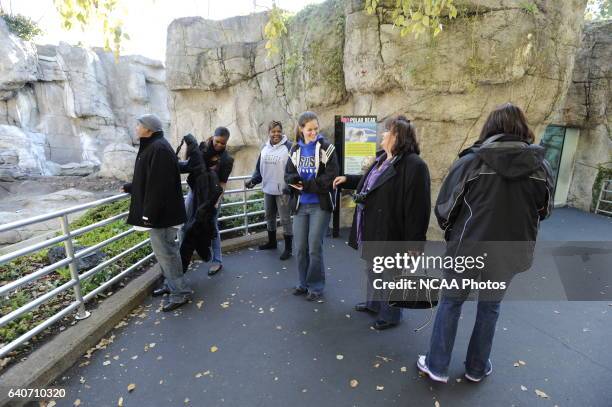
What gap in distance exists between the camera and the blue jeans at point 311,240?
340cm

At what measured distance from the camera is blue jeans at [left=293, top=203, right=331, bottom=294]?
134 inches

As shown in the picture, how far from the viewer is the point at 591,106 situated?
845 cm

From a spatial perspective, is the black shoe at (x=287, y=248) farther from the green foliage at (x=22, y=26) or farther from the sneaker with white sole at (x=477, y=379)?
the green foliage at (x=22, y=26)

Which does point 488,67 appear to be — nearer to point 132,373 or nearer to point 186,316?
point 186,316

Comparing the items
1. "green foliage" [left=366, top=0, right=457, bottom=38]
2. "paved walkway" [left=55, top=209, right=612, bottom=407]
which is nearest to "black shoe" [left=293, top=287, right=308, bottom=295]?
"paved walkway" [left=55, top=209, right=612, bottom=407]

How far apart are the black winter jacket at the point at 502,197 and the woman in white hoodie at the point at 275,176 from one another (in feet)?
8.45

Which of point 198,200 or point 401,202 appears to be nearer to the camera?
point 401,202

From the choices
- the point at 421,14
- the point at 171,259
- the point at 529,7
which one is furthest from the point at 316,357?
the point at 529,7

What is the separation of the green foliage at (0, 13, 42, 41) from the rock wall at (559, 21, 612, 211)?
2584cm

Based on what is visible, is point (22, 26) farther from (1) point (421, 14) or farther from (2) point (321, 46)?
(1) point (421, 14)

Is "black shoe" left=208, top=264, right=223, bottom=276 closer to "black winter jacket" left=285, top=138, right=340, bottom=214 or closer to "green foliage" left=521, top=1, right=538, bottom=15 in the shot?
"black winter jacket" left=285, top=138, right=340, bottom=214

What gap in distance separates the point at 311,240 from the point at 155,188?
60.8 inches

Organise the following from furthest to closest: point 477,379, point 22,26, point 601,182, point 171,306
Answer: point 22,26
point 601,182
point 171,306
point 477,379

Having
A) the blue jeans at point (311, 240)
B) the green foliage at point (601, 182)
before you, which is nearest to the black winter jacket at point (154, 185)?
the blue jeans at point (311, 240)
